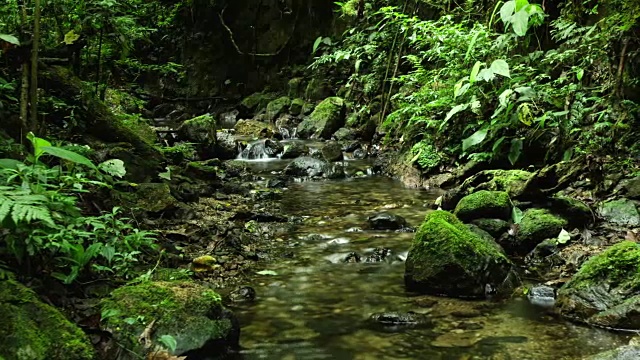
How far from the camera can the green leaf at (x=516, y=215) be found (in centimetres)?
566

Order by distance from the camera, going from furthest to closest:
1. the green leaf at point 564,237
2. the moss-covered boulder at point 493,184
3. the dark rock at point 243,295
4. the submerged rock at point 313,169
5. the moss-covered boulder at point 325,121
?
1. the moss-covered boulder at point 325,121
2. the submerged rock at point 313,169
3. the moss-covered boulder at point 493,184
4. the green leaf at point 564,237
5. the dark rock at point 243,295

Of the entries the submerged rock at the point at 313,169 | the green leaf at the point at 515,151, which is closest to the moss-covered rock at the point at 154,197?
the submerged rock at the point at 313,169

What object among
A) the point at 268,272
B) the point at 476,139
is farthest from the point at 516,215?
the point at 268,272

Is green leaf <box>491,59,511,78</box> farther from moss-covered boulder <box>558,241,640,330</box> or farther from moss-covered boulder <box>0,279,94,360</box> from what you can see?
moss-covered boulder <box>0,279,94,360</box>

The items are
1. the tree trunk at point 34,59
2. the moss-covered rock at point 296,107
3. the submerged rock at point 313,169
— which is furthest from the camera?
the moss-covered rock at point 296,107

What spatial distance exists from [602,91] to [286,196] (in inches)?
197

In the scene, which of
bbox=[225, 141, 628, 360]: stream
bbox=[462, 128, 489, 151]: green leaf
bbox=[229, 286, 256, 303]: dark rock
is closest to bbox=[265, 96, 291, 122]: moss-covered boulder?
bbox=[462, 128, 489, 151]: green leaf

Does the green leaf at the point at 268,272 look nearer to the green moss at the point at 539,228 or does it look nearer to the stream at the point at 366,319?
the stream at the point at 366,319

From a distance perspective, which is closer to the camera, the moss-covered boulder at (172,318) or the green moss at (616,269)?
the moss-covered boulder at (172,318)

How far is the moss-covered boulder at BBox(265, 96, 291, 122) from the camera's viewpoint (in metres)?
18.1

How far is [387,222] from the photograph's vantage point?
6469 mm

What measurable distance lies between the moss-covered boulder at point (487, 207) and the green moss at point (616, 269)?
172 centimetres

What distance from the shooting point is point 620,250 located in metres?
3.95

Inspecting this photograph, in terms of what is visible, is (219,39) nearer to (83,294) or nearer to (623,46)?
(623,46)
